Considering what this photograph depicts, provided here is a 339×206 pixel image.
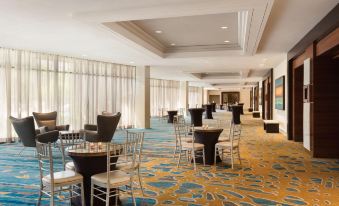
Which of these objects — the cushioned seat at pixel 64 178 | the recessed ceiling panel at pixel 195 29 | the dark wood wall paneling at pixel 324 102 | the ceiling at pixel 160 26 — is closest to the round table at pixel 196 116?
the ceiling at pixel 160 26

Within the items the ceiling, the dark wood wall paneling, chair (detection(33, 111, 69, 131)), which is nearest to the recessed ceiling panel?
the ceiling

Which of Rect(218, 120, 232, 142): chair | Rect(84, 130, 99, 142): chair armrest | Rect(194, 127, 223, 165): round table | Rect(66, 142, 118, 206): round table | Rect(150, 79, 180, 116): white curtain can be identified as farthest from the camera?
Rect(150, 79, 180, 116): white curtain

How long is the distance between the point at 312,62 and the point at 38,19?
6365 millimetres

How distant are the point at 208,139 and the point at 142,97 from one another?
8.13 metres

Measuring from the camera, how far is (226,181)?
5043 mm

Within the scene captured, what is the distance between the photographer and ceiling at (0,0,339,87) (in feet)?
17.2

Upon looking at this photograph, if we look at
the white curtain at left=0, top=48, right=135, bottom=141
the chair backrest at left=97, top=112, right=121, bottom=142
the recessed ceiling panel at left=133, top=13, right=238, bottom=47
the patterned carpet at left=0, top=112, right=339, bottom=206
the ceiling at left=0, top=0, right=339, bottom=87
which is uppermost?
the recessed ceiling panel at left=133, top=13, right=238, bottom=47

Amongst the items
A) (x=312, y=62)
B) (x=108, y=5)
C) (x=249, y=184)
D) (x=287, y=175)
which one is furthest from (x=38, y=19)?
(x=312, y=62)

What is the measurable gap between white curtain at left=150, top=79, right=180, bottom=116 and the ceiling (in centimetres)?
1252

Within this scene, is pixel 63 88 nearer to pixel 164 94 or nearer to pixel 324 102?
pixel 324 102

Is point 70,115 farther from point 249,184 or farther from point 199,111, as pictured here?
point 249,184

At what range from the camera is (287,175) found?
5.46 metres

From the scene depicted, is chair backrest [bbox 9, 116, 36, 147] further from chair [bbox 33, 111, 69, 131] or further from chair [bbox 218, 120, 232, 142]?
chair [bbox 218, 120, 232, 142]

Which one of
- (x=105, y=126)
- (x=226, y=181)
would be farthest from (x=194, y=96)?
(x=226, y=181)
